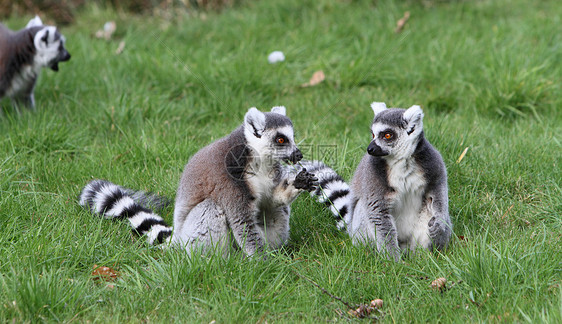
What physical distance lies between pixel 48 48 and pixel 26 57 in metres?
0.24

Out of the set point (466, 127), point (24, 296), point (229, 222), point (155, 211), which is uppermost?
point (24, 296)

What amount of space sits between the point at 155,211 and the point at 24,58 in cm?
281

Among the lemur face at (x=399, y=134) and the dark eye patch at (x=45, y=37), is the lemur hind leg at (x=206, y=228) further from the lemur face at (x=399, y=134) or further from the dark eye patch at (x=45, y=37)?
the dark eye patch at (x=45, y=37)

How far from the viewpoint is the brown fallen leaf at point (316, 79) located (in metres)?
5.77

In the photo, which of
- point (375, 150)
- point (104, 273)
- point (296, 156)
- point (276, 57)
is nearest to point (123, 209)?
point (104, 273)

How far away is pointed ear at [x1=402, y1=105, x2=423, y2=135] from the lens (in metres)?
3.18

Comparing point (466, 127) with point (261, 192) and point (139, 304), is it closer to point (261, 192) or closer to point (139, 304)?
point (261, 192)

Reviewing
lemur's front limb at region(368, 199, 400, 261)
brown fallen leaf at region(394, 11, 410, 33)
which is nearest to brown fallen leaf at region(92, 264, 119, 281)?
lemur's front limb at region(368, 199, 400, 261)

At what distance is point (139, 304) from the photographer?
2711mm

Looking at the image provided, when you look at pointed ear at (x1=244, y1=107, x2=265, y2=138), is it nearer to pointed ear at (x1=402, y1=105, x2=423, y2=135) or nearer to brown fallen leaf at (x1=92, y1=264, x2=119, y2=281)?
pointed ear at (x1=402, y1=105, x2=423, y2=135)

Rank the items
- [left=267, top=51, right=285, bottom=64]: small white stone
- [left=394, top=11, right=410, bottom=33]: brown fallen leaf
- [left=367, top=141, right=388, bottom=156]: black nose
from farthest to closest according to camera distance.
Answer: [left=394, top=11, right=410, bottom=33]: brown fallen leaf, [left=267, top=51, right=285, bottom=64]: small white stone, [left=367, top=141, right=388, bottom=156]: black nose

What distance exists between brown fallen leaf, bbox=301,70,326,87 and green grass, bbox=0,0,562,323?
58mm

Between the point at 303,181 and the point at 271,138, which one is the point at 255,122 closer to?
the point at 271,138

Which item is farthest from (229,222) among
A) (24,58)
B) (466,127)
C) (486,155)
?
(24,58)
